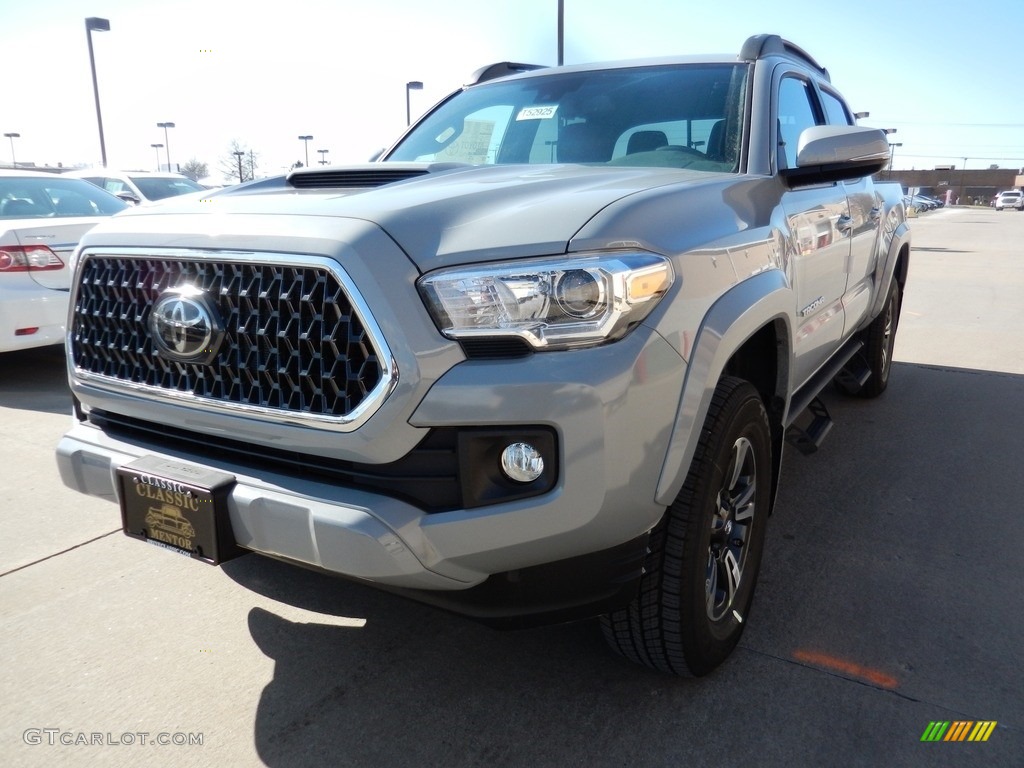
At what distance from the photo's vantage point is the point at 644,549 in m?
1.94

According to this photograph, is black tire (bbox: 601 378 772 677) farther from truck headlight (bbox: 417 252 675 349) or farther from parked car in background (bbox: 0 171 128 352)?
parked car in background (bbox: 0 171 128 352)

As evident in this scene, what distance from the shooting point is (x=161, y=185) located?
12570 millimetres

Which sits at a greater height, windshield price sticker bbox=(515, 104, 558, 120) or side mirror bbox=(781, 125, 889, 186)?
windshield price sticker bbox=(515, 104, 558, 120)

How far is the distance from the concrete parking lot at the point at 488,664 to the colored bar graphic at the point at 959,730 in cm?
2

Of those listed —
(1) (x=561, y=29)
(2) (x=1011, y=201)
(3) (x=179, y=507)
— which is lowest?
(2) (x=1011, y=201)

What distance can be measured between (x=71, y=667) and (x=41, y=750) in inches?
14.8

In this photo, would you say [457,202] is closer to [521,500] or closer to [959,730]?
[521,500]

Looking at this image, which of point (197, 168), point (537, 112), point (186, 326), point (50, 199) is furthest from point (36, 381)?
point (197, 168)

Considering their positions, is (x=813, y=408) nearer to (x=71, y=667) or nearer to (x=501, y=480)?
(x=501, y=480)

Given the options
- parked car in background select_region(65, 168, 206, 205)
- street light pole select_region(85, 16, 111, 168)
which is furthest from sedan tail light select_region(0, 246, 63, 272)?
street light pole select_region(85, 16, 111, 168)

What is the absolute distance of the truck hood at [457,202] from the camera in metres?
1.83

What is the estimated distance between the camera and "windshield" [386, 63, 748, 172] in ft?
9.74

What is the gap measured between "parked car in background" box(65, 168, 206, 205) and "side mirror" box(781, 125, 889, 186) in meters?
10.0

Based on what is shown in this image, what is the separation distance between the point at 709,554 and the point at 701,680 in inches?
15.5
